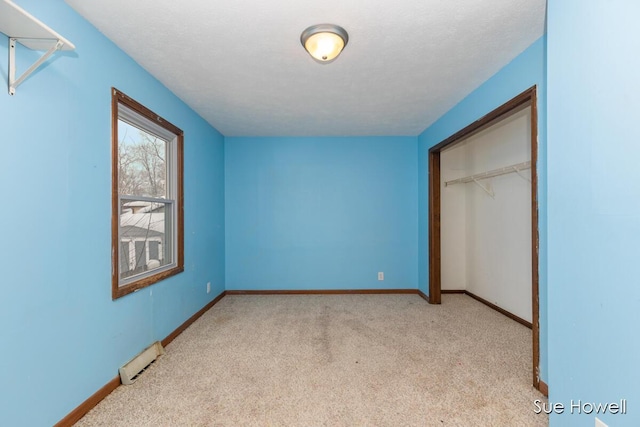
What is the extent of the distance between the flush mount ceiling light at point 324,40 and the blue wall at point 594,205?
3.43 feet

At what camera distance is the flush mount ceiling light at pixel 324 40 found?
5.40ft

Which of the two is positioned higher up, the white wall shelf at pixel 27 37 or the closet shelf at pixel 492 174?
the white wall shelf at pixel 27 37

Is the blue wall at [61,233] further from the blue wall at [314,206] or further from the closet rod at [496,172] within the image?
the closet rod at [496,172]

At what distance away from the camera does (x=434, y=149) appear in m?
3.52

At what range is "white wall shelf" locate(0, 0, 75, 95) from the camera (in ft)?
3.62

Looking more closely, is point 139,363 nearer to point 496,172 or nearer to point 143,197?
point 143,197

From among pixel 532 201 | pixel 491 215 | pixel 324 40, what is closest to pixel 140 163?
pixel 324 40

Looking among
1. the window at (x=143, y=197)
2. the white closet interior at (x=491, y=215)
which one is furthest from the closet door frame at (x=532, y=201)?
the window at (x=143, y=197)

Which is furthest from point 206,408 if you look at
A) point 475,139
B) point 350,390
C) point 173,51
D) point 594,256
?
point 475,139

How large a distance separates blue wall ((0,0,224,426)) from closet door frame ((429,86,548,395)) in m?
2.78

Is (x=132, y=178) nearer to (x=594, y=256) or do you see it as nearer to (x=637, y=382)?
(x=594, y=256)

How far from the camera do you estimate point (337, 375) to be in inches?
77.9

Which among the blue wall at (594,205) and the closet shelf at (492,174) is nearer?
the blue wall at (594,205)

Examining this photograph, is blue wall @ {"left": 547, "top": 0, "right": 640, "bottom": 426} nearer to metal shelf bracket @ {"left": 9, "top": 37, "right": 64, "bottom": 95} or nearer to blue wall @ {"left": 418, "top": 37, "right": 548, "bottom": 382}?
blue wall @ {"left": 418, "top": 37, "right": 548, "bottom": 382}
